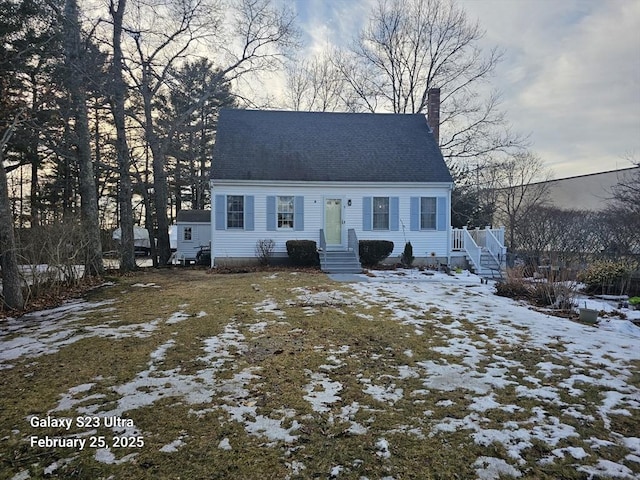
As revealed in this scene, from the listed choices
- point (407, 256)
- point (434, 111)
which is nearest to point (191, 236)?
point (407, 256)

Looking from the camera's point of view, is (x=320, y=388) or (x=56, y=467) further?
(x=320, y=388)

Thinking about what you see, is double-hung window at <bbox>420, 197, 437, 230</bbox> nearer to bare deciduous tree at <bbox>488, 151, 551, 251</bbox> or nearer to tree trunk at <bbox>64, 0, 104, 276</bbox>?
bare deciduous tree at <bbox>488, 151, 551, 251</bbox>

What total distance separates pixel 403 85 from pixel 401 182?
457 inches

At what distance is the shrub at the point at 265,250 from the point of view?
14289 millimetres

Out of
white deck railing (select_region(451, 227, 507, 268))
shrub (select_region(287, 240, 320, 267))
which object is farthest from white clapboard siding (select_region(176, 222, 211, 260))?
white deck railing (select_region(451, 227, 507, 268))

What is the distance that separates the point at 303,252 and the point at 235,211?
3.12m

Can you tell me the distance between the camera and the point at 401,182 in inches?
581

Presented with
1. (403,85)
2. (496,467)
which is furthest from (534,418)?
(403,85)

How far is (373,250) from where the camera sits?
47.0ft

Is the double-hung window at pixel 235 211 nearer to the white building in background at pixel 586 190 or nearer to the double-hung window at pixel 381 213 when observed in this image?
the double-hung window at pixel 381 213

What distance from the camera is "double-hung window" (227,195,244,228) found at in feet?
47.1

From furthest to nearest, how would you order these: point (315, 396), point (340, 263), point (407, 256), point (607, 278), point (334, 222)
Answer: point (334, 222), point (407, 256), point (340, 263), point (607, 278), point (315, 396)

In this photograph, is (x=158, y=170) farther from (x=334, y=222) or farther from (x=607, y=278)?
(x=607, y=278)

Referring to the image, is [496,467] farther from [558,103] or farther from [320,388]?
[558,103]
